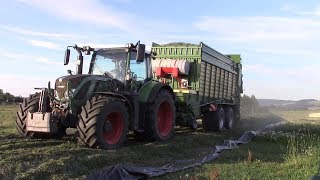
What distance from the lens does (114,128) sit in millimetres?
9984

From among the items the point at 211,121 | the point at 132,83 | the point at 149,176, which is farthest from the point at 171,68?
the point at 149,176

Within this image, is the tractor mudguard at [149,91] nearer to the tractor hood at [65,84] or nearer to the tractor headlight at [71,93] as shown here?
the tractor hood at [65,84]

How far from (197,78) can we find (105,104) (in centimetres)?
643

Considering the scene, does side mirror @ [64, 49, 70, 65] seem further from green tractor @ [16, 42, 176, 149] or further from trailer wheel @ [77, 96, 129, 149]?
trailer wheel @ [77, 96, 129, 149]

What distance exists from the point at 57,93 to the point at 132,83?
1.99 m

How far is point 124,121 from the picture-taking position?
9977 millimetres

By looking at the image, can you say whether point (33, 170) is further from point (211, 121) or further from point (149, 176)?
point (211, 121)

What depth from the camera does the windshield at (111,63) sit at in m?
11.2

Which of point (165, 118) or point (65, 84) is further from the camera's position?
point (165, 118)

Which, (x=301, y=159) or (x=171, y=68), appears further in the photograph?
(x=171, y=68)

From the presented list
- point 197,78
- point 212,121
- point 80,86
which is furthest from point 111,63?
point 212,121

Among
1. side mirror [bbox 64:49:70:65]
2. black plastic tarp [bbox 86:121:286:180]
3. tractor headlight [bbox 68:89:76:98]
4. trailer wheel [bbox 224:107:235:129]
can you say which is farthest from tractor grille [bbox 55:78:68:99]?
trailer wheel [bbox 224:107:235:129]

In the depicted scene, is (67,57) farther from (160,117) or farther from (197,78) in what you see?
(197,78)

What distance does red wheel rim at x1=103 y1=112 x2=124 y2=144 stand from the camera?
383 inches
